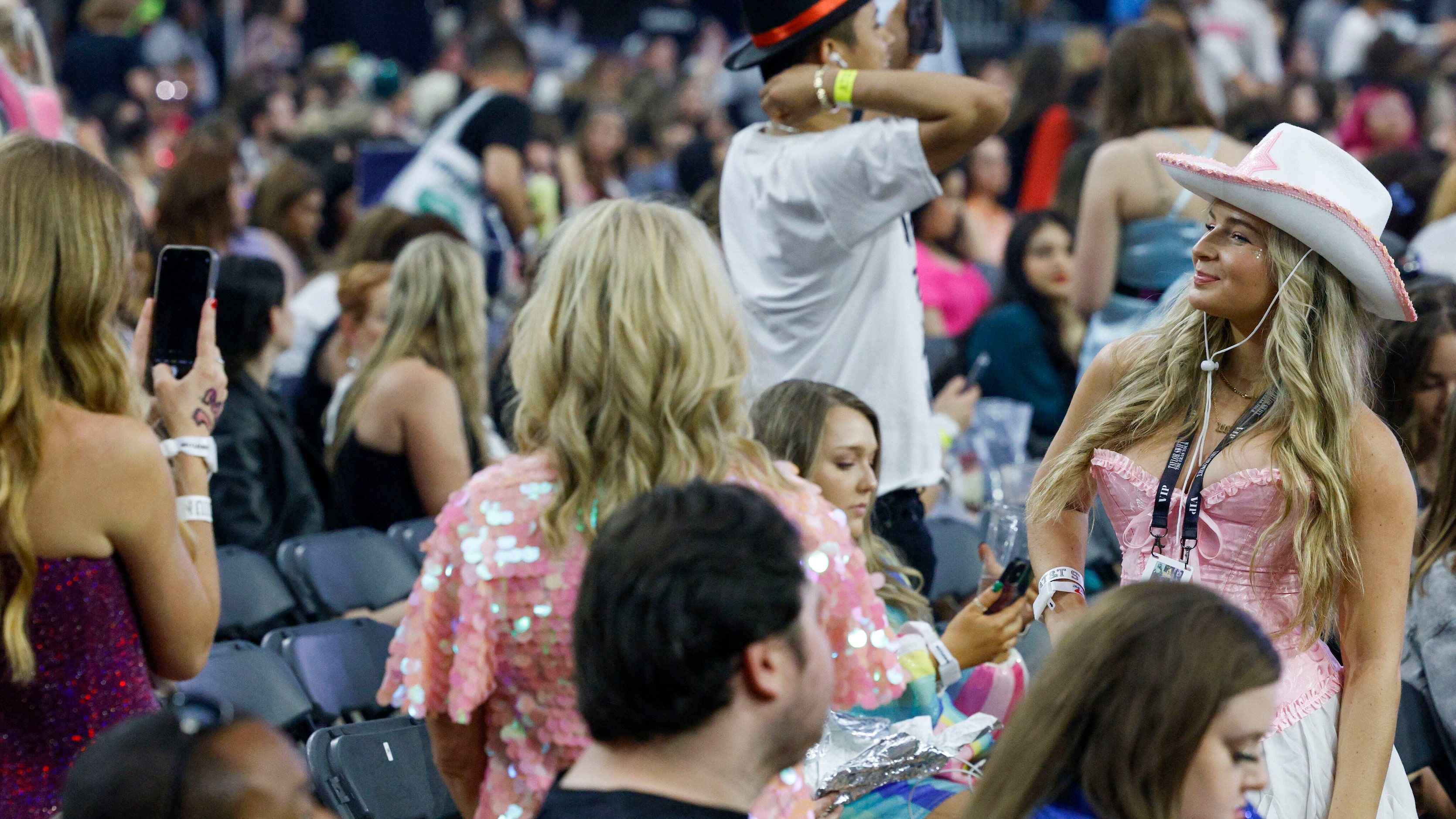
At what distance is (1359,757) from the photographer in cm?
230

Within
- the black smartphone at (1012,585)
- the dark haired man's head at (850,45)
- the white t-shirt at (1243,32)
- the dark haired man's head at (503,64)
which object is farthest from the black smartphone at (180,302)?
the white t-shirt at (1243,32)

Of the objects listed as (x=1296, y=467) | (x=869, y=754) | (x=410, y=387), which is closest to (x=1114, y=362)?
(x=1296, y=467)

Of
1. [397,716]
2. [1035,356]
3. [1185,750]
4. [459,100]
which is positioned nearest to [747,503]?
[1185,750]

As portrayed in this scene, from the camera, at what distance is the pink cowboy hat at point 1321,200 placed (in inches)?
90.6

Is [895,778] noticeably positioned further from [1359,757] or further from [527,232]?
[527,232]

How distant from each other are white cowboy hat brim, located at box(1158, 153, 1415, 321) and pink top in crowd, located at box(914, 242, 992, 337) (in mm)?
4645

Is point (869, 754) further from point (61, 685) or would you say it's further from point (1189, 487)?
point (61, 685)

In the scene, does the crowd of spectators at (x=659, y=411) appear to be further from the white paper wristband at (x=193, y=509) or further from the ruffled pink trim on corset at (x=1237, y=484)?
the ruffled pink trim on corset at (x=1237, y=484)

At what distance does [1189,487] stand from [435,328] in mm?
2612

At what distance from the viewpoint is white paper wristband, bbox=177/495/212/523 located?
2371 mm

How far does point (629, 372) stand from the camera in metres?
1.97

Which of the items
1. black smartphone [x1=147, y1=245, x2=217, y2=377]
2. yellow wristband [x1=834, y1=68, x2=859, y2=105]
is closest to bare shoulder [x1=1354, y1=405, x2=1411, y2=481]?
yellow wristband [x1=834, y1=68, x2=859, y2=105]

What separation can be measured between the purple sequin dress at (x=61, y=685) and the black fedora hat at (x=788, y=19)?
75.3 inches

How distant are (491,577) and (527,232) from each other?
501 centimetres
